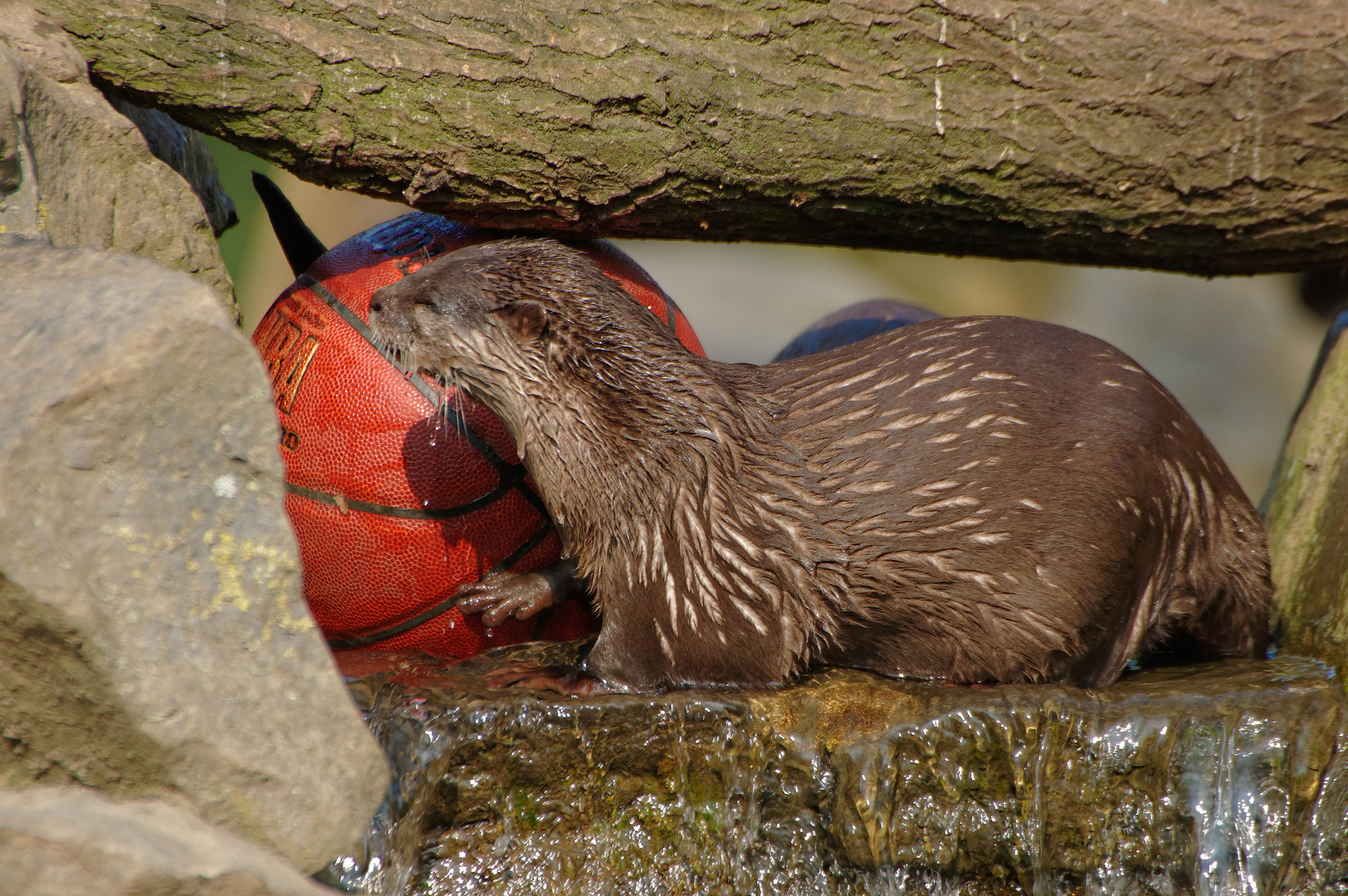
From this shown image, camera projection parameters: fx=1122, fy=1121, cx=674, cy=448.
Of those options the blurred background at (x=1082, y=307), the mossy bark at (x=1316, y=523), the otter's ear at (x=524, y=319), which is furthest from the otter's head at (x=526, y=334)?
the blurred background at (x=1082, y=307)

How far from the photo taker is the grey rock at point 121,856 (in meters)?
1.55

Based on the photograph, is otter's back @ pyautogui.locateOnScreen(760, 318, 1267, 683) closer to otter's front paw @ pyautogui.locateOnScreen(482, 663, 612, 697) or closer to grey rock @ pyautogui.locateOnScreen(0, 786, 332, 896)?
otter's front paw @ pyautogui.locateOnScreen(482, 663, 612, 697)

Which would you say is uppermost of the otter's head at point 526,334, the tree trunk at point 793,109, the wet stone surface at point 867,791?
the tree trunk at point 793,109

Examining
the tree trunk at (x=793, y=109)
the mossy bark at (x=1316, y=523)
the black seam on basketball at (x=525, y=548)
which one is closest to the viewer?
the tree trunk at (x=793, y=109)

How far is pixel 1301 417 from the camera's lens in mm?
3678

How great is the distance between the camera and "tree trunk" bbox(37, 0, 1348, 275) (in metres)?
2.65

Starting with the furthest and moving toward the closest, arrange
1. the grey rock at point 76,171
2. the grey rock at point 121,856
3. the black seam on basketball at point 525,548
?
the black seam on basketball at point 525,548 → the grey rock at point 76,171 → the grey rock at point 121,856

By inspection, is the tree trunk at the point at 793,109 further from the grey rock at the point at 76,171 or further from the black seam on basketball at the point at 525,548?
the black seam on basketball at the point at 525,548

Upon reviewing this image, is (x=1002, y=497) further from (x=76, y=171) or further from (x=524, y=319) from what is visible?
(x=76, y=171)

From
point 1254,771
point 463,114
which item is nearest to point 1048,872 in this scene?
point 1254,771

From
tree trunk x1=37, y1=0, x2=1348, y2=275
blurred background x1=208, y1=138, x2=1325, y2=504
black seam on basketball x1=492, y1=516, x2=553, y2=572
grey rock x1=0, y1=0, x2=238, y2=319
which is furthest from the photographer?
blurred background x1=208, y1=138, x2=1325, y2=504

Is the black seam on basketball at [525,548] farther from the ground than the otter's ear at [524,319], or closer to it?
closer to it

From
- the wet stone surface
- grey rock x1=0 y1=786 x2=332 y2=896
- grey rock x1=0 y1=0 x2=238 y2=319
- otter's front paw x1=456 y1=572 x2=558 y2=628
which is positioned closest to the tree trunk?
grey rock x1=0 y1=0 x2=238 y2=319

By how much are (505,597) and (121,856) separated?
1197 mm
